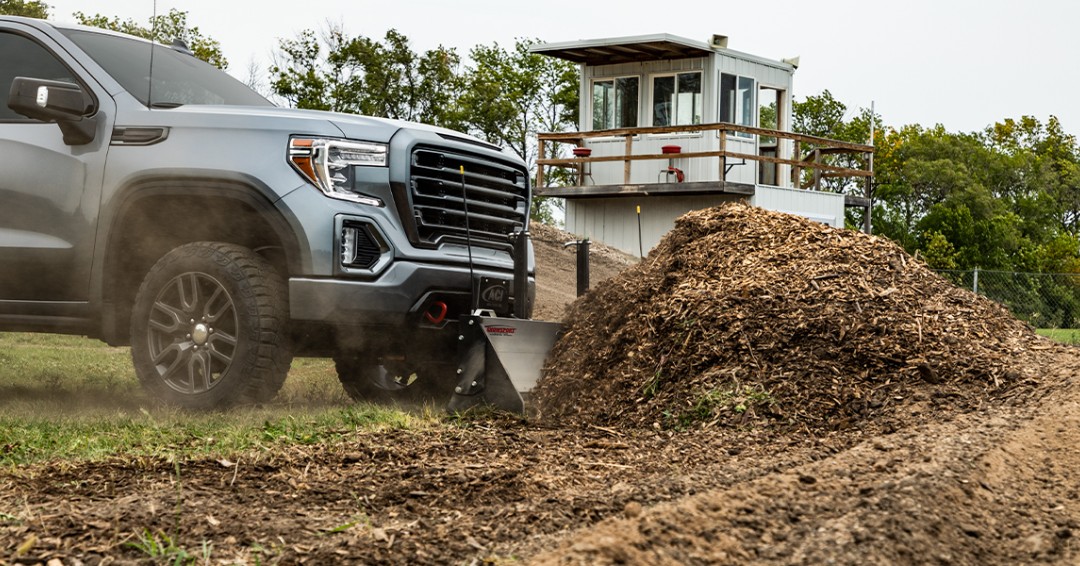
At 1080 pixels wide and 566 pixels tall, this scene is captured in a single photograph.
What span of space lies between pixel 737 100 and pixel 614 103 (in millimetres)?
2878

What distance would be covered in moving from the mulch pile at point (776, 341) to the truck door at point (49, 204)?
9.80 ft

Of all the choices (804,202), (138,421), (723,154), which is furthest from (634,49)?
(138,421)

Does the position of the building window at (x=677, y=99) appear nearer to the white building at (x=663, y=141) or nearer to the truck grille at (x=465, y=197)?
the white building at (x=663, y=141)

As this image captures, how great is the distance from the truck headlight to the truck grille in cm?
33

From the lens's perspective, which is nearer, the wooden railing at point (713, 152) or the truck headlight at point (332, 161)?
the truck headlight at point (332, 161)

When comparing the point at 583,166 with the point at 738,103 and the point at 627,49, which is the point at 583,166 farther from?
the point at 738,103

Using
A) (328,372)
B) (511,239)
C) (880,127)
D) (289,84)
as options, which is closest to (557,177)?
(289,84)

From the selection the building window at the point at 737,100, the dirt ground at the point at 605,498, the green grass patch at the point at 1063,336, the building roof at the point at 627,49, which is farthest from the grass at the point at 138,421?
the building window at the point at 737,100

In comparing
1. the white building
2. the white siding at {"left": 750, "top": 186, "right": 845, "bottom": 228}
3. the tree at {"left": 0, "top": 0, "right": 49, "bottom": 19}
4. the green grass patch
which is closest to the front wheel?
the green grass patch

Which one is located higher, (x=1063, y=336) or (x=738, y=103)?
(x=738, y=103)

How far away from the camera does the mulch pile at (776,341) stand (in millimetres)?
6840

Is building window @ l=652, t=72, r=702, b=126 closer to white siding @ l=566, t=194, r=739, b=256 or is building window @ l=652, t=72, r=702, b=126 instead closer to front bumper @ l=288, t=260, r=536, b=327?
white siding @ l=566, t=194, r=739, b=256

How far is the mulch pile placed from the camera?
6840mm

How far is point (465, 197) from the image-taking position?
7.41 metres
